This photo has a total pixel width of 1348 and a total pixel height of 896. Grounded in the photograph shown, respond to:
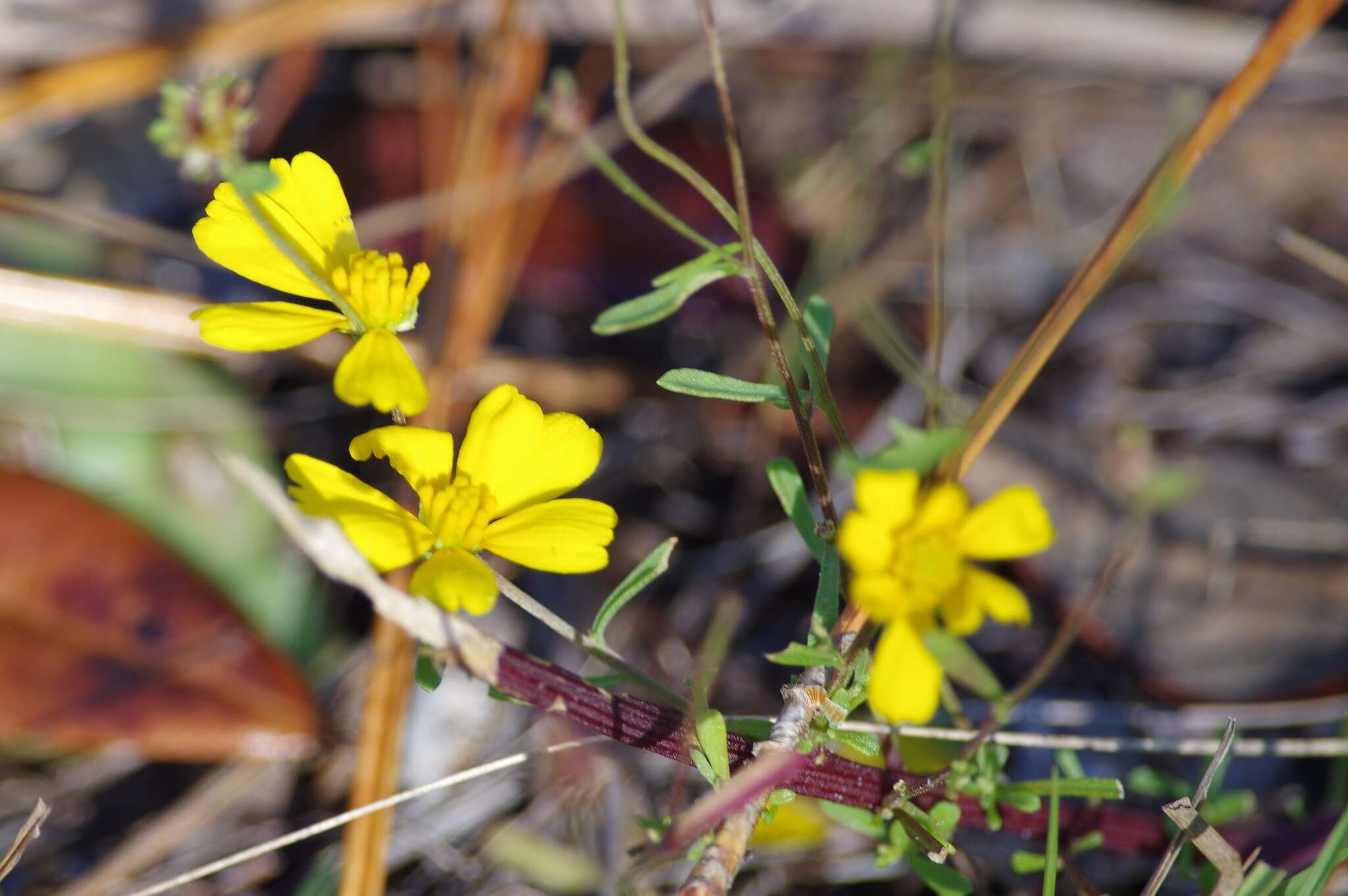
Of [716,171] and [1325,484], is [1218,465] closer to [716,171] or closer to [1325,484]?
[1325,484]

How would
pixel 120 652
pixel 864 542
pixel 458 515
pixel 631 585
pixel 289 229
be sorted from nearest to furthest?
pixel 864 542 → pixel 458 515 → pixel 631 585 → pixel 289 229 → pixel 120 652

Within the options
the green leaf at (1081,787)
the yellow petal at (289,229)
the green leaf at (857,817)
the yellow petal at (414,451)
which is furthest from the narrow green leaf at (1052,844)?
the yellow petal at (289,229)

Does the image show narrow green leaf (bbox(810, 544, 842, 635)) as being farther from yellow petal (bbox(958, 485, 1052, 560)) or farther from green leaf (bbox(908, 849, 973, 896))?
green leaf (bbox(908, 849, 973, 896))

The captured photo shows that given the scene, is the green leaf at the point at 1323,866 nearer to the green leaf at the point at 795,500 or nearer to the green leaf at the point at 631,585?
the green leaf at the point at 795,500

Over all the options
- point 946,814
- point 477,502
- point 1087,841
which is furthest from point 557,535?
point 1087,841

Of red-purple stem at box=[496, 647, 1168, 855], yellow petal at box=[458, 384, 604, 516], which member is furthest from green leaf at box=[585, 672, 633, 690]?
yellow petal at box=[458, 384, 604, 516]

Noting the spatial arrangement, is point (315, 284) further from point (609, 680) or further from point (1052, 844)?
point (1052, 844)

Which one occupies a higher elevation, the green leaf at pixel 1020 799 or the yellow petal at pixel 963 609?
the yellow petal at pixel 963 609
